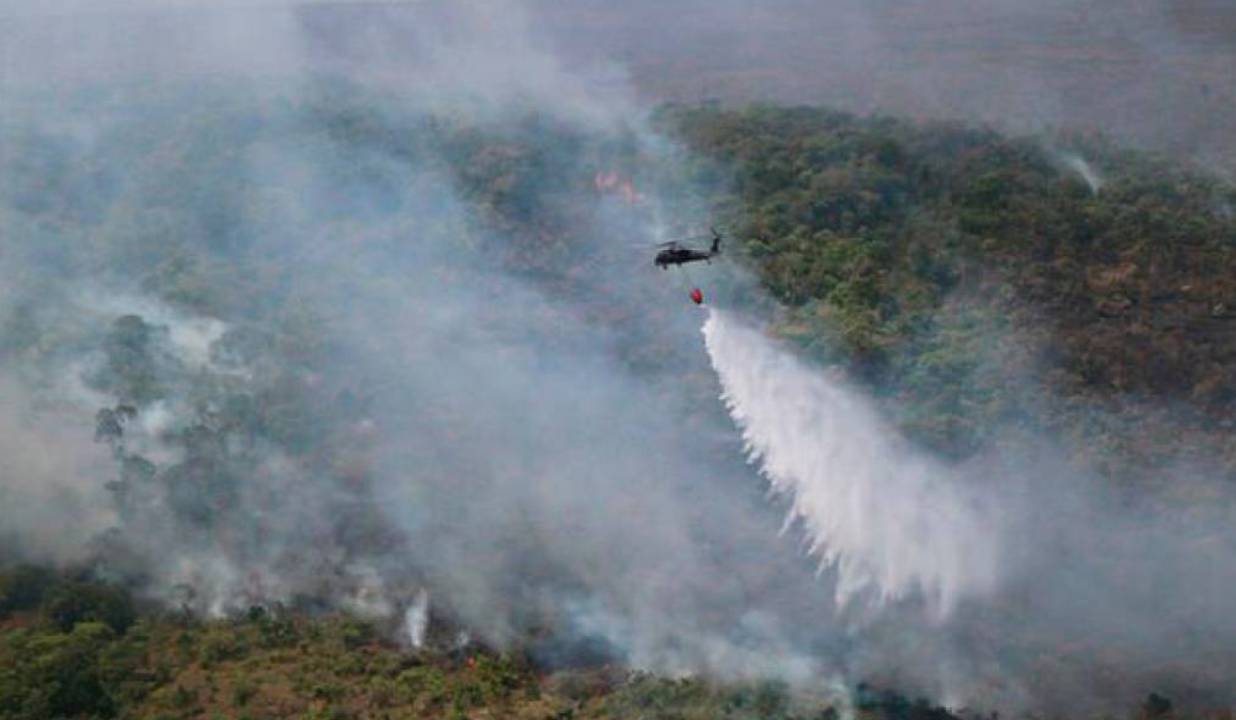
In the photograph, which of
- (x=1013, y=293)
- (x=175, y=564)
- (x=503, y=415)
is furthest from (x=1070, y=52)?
(x=175, y=564)

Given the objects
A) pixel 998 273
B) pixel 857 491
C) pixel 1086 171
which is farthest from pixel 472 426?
pixel 1086 171

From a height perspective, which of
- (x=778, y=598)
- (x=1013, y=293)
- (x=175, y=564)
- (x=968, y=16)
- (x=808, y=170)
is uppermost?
(x=968, y=16)

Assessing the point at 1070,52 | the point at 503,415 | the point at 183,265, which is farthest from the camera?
the point at 1070,52

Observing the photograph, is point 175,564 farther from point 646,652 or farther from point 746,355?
point 746,355

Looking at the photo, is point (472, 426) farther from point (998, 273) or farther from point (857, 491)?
point (998, 273)

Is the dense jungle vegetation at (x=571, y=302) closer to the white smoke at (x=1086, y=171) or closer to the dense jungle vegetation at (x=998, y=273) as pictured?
the dense jungle vegetation at (x=998, y=273)

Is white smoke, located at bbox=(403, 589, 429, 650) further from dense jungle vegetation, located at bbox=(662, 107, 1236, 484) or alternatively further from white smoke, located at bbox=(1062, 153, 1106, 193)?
white smoke, located at bbox=(1062, 153, 1106, 193)
